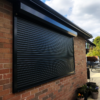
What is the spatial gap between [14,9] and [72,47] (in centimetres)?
297

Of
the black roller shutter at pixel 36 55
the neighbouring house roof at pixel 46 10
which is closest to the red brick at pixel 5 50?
the black roller shutter at pixel 36 55

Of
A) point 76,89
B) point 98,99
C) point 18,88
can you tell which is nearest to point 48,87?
point 18,88

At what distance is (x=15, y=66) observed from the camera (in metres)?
1.97

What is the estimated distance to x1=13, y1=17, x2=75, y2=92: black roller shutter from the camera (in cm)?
207

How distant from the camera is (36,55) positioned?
251 centimetres

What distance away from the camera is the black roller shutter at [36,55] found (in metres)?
2.07

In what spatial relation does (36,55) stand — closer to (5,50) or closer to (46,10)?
(5,50)

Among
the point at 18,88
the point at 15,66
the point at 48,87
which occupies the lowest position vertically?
the point at 48,87

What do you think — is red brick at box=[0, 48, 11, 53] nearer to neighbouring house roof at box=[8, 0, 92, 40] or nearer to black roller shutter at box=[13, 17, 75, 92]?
black roller shutter at box=[13, 17, 75, 92]

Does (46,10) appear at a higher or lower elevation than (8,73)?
higher

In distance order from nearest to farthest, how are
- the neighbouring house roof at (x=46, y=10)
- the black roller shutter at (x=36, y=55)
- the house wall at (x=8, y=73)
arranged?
the house wall at (x=8, y=73)
the black roller shutter at (x=36, y=55)
the neighbouring house roof at (x=46, y=10)

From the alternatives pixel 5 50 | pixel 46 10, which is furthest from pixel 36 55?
pixel 46 10

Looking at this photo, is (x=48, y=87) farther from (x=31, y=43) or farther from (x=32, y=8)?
(x=32, y=8)

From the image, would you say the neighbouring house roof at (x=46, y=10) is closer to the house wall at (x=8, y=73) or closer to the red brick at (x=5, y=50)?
the house wall at (x=8, y=73)
